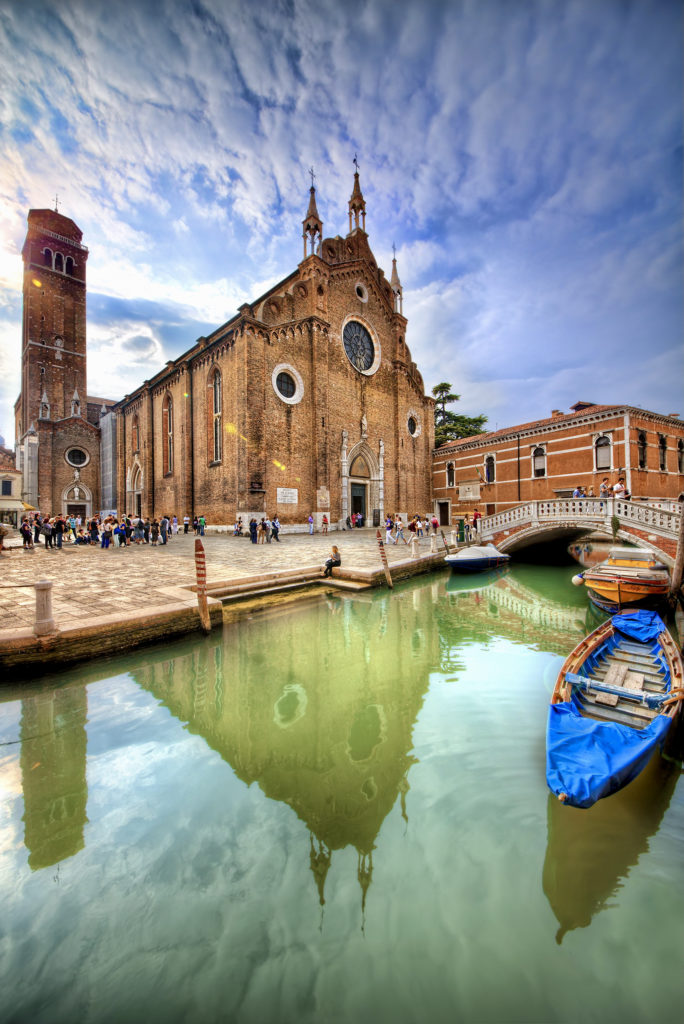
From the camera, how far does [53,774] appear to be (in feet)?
11.1

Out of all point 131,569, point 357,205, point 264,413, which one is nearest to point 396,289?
point 357,205

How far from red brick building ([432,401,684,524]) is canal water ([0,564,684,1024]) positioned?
19.9 m

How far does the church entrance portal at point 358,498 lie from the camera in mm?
24000

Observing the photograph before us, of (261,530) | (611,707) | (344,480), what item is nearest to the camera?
(611,707)

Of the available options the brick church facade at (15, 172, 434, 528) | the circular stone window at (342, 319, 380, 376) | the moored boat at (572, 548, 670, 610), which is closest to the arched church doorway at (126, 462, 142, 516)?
the brick church facade at (15, 172, 434, 528)

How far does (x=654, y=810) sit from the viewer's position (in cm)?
302

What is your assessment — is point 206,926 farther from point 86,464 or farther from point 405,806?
point 86,464

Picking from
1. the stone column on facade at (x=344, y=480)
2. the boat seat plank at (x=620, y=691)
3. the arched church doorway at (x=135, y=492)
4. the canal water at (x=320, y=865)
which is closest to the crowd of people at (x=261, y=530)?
the stone column on facade at (x=344, y=480)

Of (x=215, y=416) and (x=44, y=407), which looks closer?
(x=215, y=416)

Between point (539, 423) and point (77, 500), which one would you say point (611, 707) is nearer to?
point (539, 423)

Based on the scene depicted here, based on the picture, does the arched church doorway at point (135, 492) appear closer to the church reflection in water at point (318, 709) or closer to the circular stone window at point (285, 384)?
the circular stone window at point (285, 384)

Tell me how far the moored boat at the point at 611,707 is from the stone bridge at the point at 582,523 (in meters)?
7.59

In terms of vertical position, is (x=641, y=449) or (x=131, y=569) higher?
(x=641, y=449)

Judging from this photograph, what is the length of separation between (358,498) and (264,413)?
806cm
